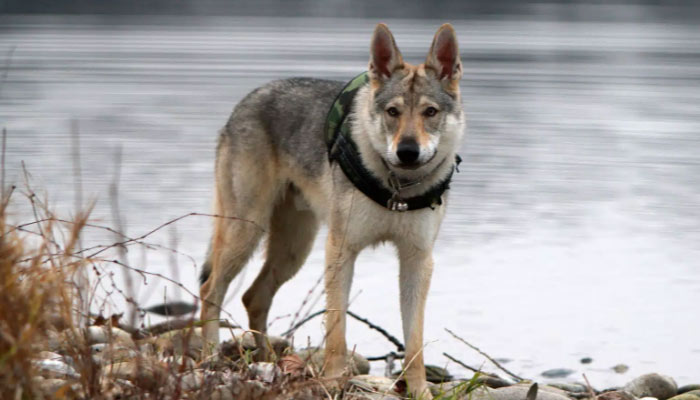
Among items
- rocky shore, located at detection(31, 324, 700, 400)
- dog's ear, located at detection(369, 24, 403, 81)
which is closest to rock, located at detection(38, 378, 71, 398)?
rocky shore, located at detection(31, 324, 700, 400)

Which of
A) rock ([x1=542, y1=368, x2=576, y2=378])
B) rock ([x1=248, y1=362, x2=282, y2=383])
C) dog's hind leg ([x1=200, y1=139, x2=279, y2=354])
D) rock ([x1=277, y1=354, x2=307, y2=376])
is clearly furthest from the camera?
dog's hind leg ([x1=200, y1=139, x2=279, y2=354])

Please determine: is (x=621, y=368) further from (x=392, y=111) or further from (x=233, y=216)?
(x=233, y=216)

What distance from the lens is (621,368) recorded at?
6613mm

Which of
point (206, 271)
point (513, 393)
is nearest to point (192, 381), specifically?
point (513, 393)

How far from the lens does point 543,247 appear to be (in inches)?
352

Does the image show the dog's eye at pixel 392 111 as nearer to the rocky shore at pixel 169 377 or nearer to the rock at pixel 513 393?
the rocky shore at pixel 169 377

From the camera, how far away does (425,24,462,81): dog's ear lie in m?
5.75

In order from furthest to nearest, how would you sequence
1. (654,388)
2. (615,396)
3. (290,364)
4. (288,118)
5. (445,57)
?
(288,118), (654,388), (445,57), (615,396), (290,364)

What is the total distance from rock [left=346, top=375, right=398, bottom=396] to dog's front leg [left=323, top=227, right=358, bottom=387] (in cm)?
25

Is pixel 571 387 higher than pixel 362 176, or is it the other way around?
pixel 362 176

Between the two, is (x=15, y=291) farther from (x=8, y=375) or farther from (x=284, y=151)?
(x=284, y=151)

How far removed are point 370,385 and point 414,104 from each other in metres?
1.39

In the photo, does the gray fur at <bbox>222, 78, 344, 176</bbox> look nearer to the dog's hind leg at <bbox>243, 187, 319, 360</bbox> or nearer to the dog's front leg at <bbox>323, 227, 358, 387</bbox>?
the dog's hind leg at <bbox>243, 187, 319, 360</bbox>

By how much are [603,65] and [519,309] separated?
18.4 meters
